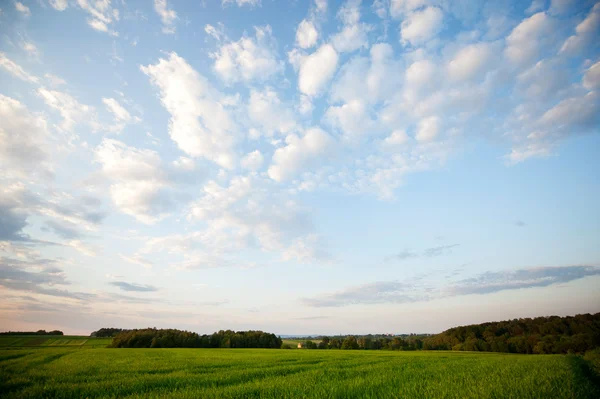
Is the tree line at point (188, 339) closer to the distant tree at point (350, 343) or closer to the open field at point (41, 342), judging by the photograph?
the open field at point (41, 342)

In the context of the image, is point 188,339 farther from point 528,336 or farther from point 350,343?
point 528,336

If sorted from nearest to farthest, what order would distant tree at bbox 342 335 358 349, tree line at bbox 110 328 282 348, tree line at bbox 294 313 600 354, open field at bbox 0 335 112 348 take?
1. open field at bbox 0 335 112 348
2. tree line at bbox 294 313 600 354
3. tree line at bbox 110 328 282 348
4. distant tree at bbox 342 335 358 349

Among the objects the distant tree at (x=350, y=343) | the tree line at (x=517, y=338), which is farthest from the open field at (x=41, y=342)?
the distant tree at (x=350, y=343)

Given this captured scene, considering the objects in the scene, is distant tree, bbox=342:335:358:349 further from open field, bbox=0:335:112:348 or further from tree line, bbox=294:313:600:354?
open field, bbox=0:335:112:348

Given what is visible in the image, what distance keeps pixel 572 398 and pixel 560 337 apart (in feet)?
336

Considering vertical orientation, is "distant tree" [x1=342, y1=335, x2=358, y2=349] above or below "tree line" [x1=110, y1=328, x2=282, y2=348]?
below

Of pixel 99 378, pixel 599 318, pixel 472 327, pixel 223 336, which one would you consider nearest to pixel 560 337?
pixel 599 318

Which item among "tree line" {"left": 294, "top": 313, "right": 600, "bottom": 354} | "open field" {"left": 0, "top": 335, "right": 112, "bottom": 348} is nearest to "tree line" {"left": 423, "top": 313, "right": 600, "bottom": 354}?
"tree line" {"left": 294, "top": 313, "right": 600, "bottom": 354}

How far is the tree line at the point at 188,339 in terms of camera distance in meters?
74.5

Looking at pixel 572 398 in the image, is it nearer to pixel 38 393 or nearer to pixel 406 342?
pixel 38 393

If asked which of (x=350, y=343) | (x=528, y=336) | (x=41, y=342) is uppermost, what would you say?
(x=528, y=336)

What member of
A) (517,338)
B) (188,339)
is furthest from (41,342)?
(517,338)

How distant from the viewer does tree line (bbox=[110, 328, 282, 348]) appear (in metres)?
74.5

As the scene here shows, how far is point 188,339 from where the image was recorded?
3127 inches
